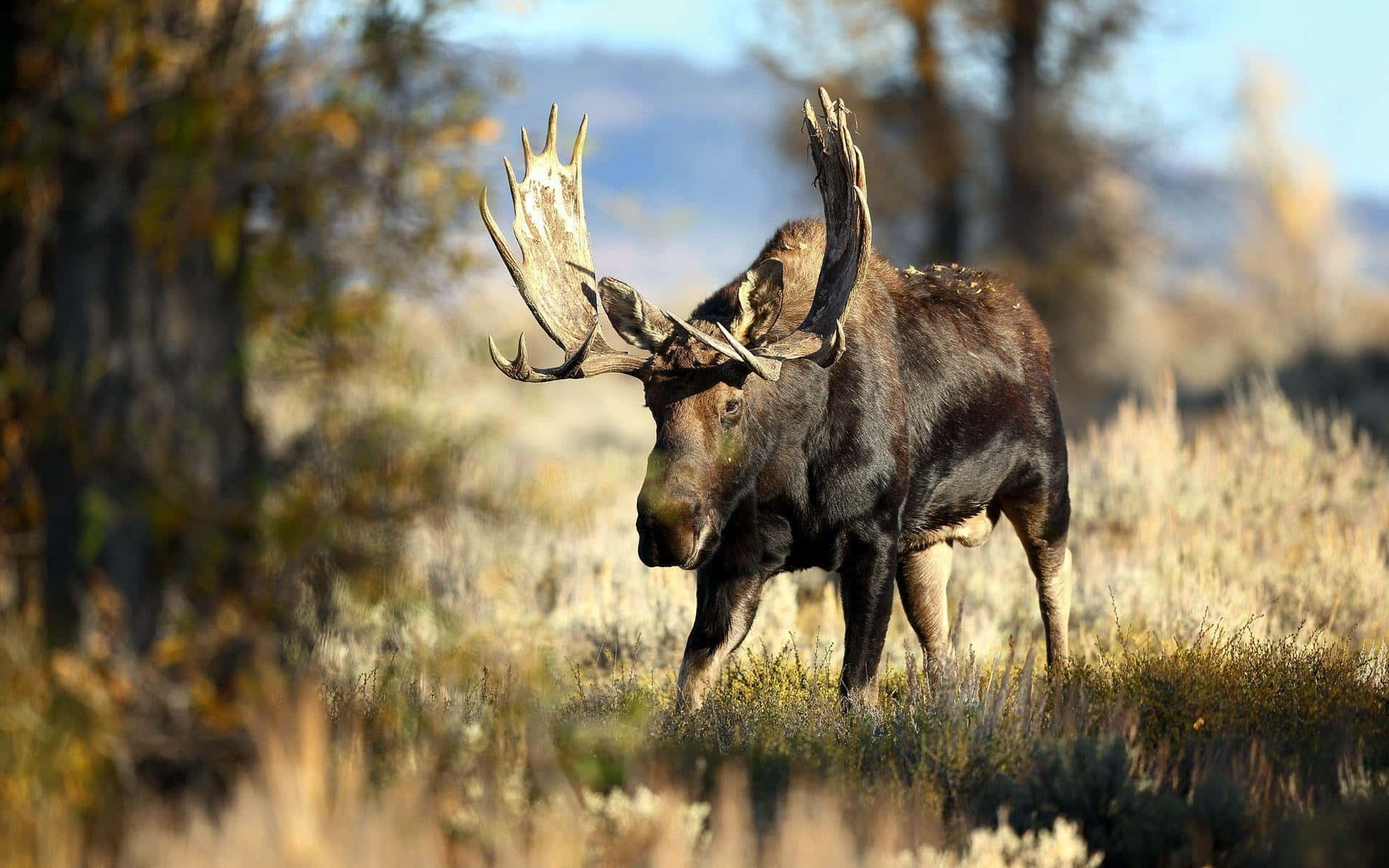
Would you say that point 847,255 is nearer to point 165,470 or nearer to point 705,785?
point 705,785

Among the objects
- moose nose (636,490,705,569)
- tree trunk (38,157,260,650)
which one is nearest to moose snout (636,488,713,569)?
moose nose (636,490,705,569)

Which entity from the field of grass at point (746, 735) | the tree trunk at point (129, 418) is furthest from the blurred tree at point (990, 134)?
the tree trunk at point (129, 418)

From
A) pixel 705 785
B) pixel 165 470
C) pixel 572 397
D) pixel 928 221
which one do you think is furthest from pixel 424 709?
pixel 572 397

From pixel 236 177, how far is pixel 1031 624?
5.90 m

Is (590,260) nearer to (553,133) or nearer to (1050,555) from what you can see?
(553,133)

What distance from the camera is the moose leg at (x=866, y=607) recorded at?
608cm

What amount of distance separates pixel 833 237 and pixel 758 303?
1.45 feet

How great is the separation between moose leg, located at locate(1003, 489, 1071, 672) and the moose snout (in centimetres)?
248

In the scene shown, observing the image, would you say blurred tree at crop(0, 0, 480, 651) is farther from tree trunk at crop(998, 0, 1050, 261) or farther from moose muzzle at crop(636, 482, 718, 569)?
tree trunk at crop(998, 0, 1050, 261)

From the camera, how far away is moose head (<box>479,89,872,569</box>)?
18.2 ft

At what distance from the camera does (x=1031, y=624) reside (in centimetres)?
838

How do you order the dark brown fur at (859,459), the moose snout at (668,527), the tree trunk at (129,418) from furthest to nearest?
the dark brown fur at (859,459)
the moose snout at (668,527)
the tree trunk at (129,418)

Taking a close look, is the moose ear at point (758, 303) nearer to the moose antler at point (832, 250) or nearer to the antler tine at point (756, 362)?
the moose antler at point (832, 250)

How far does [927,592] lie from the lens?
7379mm
